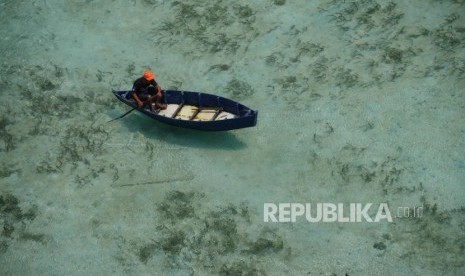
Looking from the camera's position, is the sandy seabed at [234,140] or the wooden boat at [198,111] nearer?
the sandy seabed at [234,140]

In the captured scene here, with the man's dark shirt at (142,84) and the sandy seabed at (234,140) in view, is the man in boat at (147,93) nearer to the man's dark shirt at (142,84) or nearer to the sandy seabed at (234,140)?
the man's dark shirt at (142,84)

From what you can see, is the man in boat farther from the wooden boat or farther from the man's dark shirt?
the wooden boat

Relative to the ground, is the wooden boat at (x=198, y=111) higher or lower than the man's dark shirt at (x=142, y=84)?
lower

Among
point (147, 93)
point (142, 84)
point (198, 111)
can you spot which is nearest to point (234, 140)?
point (198, 111)

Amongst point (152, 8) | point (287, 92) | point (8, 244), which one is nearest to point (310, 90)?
point (287, 92)

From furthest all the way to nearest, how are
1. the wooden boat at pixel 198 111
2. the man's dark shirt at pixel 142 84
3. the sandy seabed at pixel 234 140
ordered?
the man's dark shirt at pixel 142 84
the wooden boat at pixel 198 111
the sandy seabed at pixel 234 140

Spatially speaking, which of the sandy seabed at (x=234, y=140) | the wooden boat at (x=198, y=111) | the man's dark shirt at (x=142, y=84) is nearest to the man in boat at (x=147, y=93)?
the man's dark shirt at (x=142, y=84)

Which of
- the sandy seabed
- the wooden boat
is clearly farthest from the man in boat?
the sandy seabed
